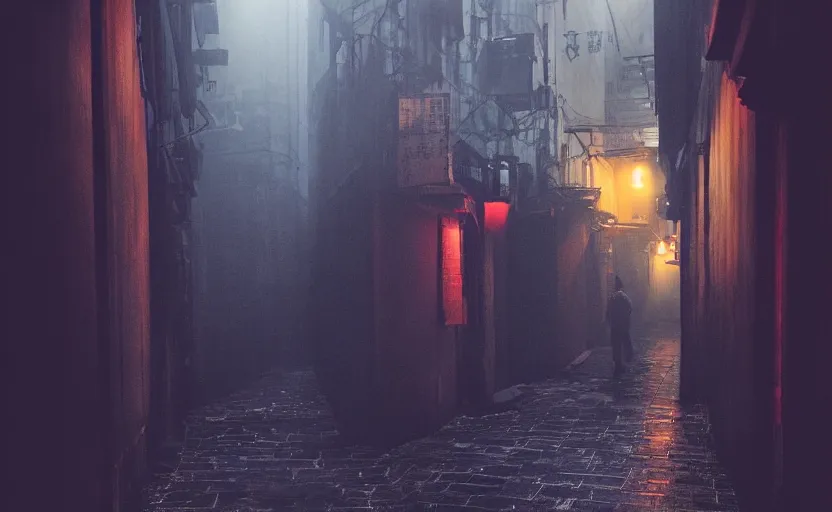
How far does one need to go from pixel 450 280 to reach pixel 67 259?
34.0 feet

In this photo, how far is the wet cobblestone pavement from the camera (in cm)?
938

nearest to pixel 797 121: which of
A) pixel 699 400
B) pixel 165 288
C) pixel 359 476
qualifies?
pixel 359 476

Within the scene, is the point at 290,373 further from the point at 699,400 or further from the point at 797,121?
the point at 797,121

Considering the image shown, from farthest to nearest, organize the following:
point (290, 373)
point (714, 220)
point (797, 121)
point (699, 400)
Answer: point (290, 373) < point (699, 400) < point (714, 220) < point (797, 121)

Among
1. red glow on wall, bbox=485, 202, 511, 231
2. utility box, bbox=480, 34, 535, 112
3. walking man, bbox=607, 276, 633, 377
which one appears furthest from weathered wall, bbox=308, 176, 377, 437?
walking man, bbox=607, 276, 633, 377

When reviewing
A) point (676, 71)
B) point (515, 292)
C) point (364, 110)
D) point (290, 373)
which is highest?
point (676, 71)

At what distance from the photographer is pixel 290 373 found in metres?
23.2

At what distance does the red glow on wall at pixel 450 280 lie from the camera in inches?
565

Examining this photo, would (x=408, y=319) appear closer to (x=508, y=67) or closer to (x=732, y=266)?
(x=732, y=266)

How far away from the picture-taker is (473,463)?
1125cm

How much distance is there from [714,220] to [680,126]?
9.69 meters

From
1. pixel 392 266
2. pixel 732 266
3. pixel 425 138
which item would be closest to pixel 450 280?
pixel 392 266

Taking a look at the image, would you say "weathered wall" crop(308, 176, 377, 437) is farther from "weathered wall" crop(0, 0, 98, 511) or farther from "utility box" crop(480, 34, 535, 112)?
"weathered wall" crop(0, 0, 98, 511)

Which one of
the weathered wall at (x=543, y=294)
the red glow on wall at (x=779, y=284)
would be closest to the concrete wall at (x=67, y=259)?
the red glow on wall at (x=779, y=284)
